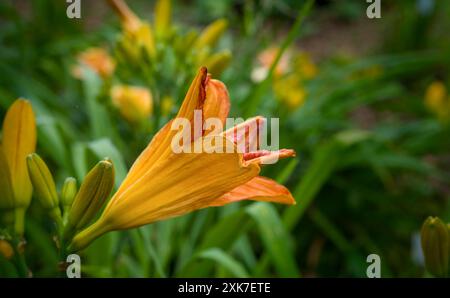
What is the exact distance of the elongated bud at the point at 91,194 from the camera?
0.58 m

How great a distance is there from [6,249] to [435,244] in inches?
19.3

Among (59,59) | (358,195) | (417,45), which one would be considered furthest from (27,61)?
(417,45)

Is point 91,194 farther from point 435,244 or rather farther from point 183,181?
point 435,244

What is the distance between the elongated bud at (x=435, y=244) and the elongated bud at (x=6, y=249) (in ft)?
1.55

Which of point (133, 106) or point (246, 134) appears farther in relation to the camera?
point (133, 106)

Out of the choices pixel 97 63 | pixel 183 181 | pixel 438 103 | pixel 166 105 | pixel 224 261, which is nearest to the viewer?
pixel 183 181

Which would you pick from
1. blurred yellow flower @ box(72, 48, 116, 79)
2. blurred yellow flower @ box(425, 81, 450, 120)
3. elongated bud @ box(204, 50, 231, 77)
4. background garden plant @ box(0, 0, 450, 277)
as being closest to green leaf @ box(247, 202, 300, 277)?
background garden plant @ box(0, 0, 450, 277)

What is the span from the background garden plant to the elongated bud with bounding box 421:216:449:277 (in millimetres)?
10

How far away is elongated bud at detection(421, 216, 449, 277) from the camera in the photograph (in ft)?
2.29

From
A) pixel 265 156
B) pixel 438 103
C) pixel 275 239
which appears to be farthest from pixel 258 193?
pixel 438 103

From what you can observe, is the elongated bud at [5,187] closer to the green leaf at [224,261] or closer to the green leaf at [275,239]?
the green leaf at [224,261]

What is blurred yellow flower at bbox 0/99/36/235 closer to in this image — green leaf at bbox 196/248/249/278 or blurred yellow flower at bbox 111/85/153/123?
green leaf at bbox 196/248/249/278

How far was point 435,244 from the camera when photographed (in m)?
0.70

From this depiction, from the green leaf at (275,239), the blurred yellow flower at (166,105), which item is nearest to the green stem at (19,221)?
the green leaf at (275,239)
